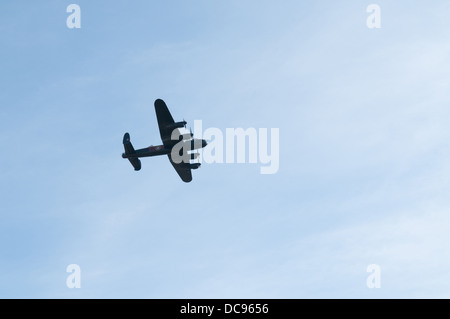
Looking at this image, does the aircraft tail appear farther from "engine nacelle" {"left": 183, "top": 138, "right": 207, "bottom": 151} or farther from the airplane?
"engine nacelle" {"left": 183, "top": 138, "right": 207, "bottom": 151}

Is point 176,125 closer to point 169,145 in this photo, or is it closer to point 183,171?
point 169,145

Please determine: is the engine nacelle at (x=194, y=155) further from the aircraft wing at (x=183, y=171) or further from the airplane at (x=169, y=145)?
the aircraft wing at (x=183, y=171)

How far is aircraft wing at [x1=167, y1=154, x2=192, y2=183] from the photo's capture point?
90312 millimetres

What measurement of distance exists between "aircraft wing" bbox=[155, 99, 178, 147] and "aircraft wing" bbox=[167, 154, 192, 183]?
6689 millimetres

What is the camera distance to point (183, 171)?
91.2 meters

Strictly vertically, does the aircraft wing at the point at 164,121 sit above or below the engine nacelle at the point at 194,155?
above

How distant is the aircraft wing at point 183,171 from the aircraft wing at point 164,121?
6.69m

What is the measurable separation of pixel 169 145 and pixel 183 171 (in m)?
7.92

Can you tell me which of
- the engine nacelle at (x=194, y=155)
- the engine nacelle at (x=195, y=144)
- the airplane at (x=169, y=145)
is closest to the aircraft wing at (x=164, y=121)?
the airplane at (x=169, y=145)

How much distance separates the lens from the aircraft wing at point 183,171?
296ft
